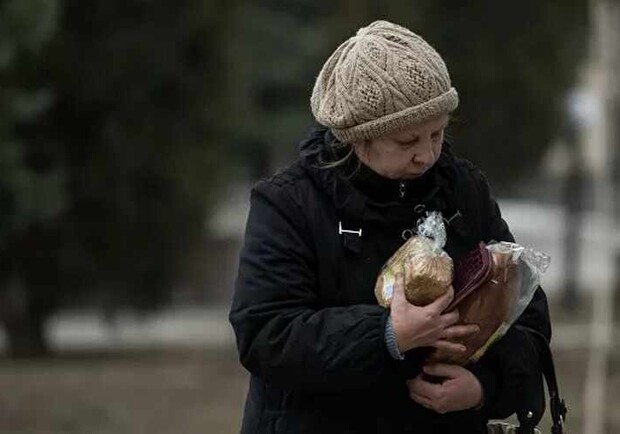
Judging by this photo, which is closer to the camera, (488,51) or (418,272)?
(418,272)

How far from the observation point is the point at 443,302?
8.27ft

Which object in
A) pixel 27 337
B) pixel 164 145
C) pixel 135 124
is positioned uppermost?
pixel 135 124

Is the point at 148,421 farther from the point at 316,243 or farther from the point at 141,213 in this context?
the point at 316,243

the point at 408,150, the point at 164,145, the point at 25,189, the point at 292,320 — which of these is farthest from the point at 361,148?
the point at 164,145

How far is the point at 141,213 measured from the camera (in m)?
16.2

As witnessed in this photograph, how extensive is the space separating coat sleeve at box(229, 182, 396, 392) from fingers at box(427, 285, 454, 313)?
0.28 ft

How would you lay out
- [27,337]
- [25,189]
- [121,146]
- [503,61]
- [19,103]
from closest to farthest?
[19,103]
[25,189]
[121,146]
[503,61]
[27,337]

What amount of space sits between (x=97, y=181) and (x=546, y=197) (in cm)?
2982

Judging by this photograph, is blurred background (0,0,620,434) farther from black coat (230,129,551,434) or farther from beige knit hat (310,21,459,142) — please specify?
beige knit hat (310,21,459,142)

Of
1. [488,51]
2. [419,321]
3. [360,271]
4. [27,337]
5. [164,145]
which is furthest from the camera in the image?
[27,337]

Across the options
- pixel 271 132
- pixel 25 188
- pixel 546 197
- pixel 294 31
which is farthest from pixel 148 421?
pixel 546 197

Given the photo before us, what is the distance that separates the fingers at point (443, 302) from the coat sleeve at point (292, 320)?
86 mm

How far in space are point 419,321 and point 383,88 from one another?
41 cm

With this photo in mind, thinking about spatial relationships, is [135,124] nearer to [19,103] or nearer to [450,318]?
[19,103]
